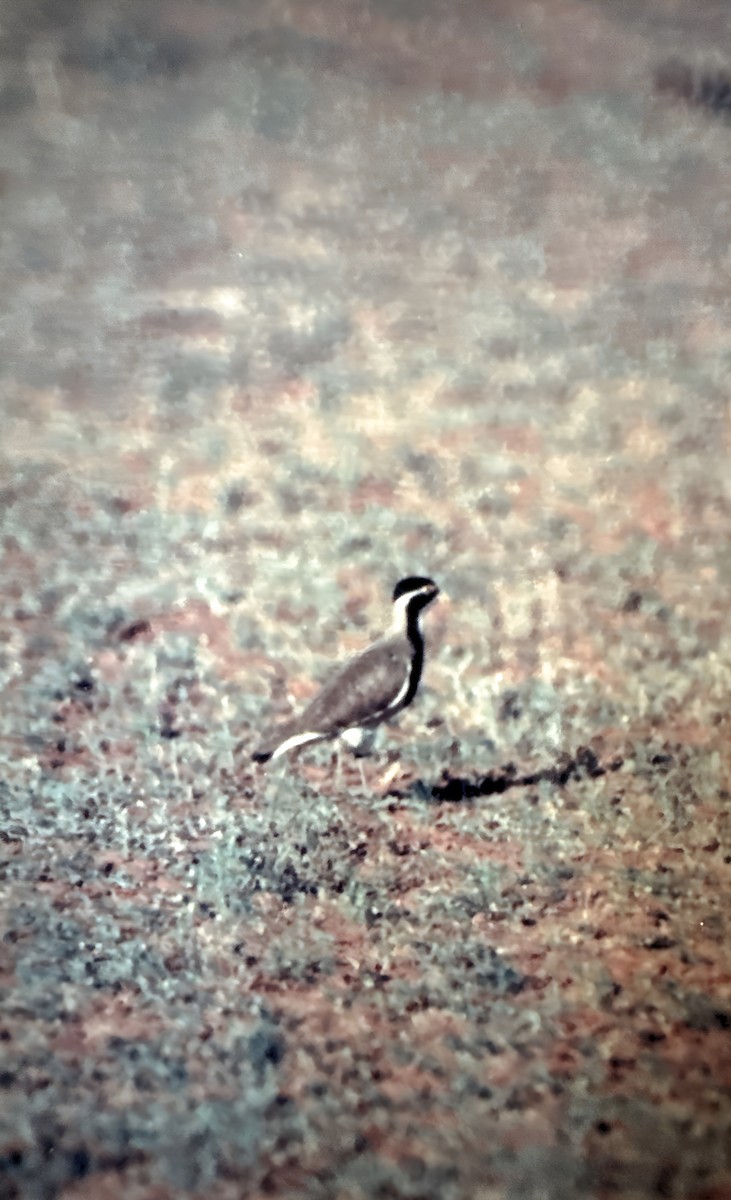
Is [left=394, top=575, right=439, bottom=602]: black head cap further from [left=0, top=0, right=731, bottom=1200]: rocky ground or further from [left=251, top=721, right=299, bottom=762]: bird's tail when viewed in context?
[left=251, top=721, right=299, bottom=762]: bird's tail

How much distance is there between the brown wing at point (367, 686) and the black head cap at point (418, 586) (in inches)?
2.0

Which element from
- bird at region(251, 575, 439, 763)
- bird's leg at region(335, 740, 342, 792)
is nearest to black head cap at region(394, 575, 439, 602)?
bird at region(251, 575, 439, 763)

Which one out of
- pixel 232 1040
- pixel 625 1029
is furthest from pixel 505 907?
pixel 232 1040

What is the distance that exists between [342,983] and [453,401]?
0.54m

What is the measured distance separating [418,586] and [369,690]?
0.35 feet

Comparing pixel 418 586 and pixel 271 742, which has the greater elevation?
pixel 418 586

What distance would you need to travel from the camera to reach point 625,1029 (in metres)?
0.91

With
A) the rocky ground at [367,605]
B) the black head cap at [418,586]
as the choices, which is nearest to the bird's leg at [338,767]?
the rocky ground at [367,605]

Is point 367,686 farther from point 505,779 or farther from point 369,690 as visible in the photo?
point 505,779

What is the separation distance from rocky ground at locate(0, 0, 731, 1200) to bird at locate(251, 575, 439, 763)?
0.02 m

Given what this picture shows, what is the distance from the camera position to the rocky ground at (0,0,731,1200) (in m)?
0.89

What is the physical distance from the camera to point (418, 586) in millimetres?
908

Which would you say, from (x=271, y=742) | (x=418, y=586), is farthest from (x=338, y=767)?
(x=418, y=586)

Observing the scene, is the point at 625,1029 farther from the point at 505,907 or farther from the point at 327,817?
the point at 327,817
